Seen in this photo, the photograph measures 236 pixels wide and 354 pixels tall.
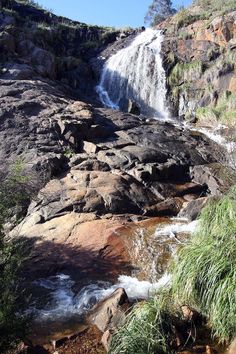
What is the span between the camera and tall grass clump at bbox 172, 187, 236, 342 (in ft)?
20.6

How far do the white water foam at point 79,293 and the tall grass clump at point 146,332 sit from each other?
1503mm

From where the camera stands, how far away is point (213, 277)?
669 centimetres

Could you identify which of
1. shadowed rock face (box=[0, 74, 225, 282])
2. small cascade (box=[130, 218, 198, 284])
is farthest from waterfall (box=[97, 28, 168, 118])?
small cascade (box=[130, 218, 198, 284])

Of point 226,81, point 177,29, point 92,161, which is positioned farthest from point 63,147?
point 177,29

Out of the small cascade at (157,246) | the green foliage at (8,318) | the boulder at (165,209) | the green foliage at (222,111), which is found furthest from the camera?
the green foliage at (222,111)

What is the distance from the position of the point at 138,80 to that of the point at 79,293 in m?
19.5

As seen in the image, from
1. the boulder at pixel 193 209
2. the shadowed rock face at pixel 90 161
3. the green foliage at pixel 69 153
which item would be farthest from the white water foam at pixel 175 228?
the green foliage at pixel 69 153

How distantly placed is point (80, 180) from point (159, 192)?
2595 mm

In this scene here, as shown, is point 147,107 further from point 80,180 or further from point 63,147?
point 80,180

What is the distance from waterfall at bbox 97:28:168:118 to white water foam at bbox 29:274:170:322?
16.3m

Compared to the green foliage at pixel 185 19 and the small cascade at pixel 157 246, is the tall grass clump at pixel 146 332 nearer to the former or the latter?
the small cascade at pixel 157 246

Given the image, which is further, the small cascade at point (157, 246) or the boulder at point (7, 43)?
the boulder at point (7, 43)

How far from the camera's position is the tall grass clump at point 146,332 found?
5910 millimetres

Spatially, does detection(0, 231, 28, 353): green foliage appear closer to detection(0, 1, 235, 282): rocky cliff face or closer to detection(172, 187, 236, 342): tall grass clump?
detection(172, 187, 236, 342): tall grass clump
